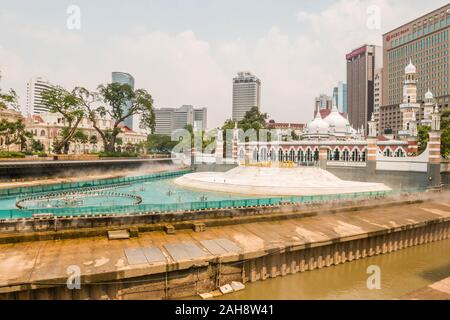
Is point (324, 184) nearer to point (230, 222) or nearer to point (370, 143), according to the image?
point (370, 143)

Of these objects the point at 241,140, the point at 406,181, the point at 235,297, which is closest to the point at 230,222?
the point at 235,297

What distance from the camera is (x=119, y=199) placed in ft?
118

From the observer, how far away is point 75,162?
53.2 metres

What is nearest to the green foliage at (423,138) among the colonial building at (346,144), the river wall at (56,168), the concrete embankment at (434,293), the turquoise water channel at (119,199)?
the colonial building at (346,144)

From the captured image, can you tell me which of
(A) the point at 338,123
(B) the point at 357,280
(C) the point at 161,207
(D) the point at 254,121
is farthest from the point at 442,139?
(C) the point at 161,207

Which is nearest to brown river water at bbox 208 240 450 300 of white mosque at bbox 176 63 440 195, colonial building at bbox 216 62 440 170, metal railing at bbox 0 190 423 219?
metal railing at bbox 0 190 423 219

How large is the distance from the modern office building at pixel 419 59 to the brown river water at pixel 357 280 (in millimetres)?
113861

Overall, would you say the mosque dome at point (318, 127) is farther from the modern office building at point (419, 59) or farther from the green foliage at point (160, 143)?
the modern office building at point (419, 59)

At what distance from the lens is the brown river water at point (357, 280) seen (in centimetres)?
1700

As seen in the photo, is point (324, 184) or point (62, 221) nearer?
point (62, 221)

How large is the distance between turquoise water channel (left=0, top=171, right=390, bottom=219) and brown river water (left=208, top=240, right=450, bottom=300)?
650cm

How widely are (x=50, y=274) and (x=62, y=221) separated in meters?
5.28

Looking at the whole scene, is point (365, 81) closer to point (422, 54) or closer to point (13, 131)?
point (422, 54)

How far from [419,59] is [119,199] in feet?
435
